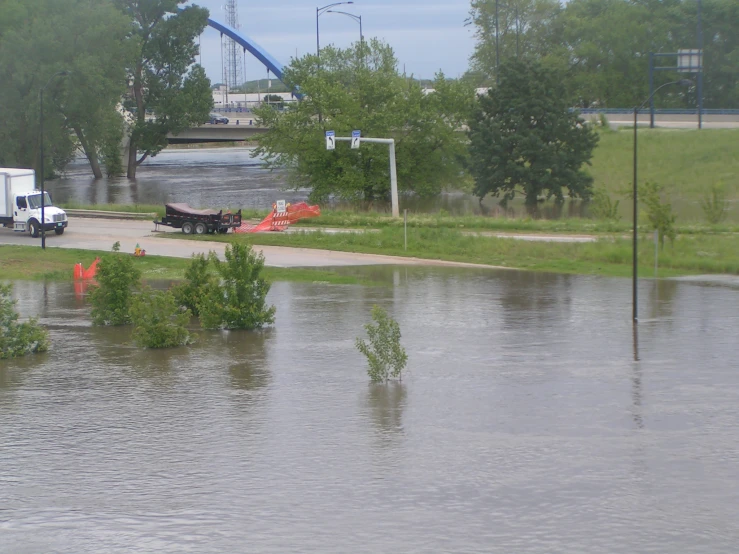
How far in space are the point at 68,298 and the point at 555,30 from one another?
101 m

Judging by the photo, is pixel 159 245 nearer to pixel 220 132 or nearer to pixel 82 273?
pixel 82 273

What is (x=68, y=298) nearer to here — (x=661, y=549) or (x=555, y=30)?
(x=661, y=549)

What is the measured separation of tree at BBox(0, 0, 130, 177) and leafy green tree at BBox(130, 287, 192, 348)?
1696 inches

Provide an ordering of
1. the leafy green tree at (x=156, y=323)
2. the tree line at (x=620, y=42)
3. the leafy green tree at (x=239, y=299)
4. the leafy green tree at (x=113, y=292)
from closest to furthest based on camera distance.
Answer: the leafy green tree at (x=156, y=323), the leafy green tree at (x=239, y=299), the leafy green tree at (x=113, y=292), the tree line at (x=620, y=42)

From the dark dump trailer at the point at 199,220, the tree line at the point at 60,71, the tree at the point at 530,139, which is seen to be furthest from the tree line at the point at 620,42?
the dark dump trailer at the point at 199,220

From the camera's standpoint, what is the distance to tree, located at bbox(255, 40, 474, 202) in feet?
206

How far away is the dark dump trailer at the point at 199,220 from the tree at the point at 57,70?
20.8 m

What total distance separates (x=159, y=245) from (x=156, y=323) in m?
19.9

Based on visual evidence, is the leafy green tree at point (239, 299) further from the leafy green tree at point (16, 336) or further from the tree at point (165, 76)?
the tree at point (165, 76)

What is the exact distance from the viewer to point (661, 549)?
471 inches

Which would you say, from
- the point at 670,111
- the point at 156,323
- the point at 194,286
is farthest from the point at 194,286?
the point at 670,111

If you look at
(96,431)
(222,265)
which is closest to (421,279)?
(222,265)

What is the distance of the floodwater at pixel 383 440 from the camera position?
12648 millimetres

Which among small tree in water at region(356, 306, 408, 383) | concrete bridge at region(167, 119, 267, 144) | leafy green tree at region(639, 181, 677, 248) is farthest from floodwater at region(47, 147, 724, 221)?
small tree in water at region(356, 306, 408, 383)
